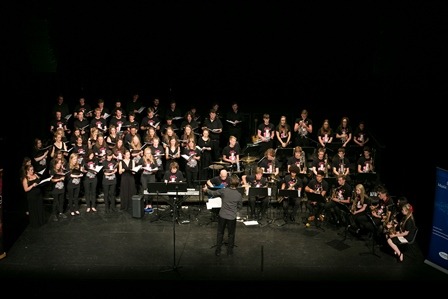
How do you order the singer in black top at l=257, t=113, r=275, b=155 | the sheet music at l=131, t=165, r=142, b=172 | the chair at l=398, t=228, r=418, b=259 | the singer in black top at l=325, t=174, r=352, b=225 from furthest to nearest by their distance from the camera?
the singer in black top at l=257, t=113, r=275, b=155
the sheet music at l=131, t=165, r=142, b=172
the singer in black top at l=325, t=174, r=352, b=225
the chair at l=398, t=228, r=418, b=259

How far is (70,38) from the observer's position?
15234mm

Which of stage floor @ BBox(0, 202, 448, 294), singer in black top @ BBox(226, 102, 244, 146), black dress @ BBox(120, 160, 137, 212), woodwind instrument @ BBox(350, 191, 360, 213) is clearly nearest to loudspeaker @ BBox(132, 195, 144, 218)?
stage floor @ BBox(0, 202, 448, 294)

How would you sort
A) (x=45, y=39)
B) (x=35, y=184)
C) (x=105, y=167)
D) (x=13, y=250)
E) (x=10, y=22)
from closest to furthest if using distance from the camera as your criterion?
(x=13, y=250) < (x=35, y=184) < (x=105, y=167) < (x=10, y=22) < (x=45, y=39)

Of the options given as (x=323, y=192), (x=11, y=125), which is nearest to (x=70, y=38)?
(x=11, y=125)

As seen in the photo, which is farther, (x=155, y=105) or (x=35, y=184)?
Result: (x=155, y=105)

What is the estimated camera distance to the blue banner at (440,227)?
32.5 ft

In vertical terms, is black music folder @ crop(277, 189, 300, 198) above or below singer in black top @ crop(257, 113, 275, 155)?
below

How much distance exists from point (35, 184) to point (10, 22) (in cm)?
487

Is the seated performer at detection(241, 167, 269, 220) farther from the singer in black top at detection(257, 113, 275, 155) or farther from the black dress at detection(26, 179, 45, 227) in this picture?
the black dress at detection(26, 179, 45, 227)

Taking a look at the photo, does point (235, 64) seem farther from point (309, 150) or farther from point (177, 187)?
point (177, 187)

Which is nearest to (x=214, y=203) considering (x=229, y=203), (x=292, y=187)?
(x=229, y=203)

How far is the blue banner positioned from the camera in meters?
9.90

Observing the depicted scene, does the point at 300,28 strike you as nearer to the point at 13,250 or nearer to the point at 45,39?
the point at 45,39

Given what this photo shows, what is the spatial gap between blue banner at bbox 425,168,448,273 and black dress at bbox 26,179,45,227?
848cm
